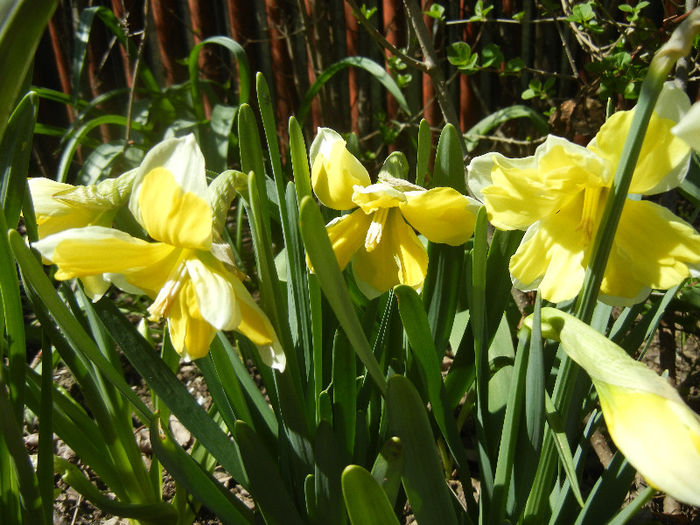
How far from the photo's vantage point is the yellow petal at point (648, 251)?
0.65 m

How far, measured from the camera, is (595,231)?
2.19 ft

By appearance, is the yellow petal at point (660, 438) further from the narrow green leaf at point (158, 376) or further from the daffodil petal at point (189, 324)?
the narrow green leaf at point (158, 376)

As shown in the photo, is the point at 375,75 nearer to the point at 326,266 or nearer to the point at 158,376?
the point at 158,376

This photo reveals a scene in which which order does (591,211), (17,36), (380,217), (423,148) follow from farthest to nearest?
(423,148) < (380,217) < (591,211) < (17,36)

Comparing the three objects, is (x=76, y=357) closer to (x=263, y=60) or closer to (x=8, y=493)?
(x=8, y=493)

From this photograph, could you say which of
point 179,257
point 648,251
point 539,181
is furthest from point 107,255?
point 648,251

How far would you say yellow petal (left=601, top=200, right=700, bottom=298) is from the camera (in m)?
0.65

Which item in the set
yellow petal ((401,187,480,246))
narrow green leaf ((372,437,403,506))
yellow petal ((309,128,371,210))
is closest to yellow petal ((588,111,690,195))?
yellow petal ((401,187,480,246))

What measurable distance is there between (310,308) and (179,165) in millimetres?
381

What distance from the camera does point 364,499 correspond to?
65cm

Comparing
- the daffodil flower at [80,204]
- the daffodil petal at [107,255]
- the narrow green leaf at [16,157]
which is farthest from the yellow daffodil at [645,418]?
the narrow green leaf at [16,157]

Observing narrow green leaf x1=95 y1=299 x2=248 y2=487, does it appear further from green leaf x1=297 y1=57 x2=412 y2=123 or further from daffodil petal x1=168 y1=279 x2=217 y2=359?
green leaf x1=297 y1=57 x2=412 y2=123

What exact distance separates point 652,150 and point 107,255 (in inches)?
23.0

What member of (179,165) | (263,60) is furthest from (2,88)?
(263,60)
